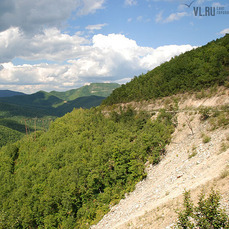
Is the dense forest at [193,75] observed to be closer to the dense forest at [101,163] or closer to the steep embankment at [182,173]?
the dense forest at [101,163]

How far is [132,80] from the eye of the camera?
333 ft

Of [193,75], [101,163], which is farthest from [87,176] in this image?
[193,75]

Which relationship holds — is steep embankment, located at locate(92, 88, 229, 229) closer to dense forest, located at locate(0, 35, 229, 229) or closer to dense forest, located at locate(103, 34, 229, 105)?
dense forest, located at locate(0, 35, 229, 229)

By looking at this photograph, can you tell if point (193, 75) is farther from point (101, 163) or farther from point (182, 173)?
point (101, 163)

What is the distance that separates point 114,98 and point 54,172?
174 feet

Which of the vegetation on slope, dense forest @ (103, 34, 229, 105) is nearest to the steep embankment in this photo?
the vegetation on slope

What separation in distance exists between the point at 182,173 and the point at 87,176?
30.6 m

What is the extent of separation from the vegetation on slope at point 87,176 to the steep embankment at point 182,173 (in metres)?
4.12

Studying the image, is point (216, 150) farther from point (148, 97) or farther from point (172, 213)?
point (148, 97)

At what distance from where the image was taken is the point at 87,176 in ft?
159

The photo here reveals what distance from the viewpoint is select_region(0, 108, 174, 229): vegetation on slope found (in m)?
40.5

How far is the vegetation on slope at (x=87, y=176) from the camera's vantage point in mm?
40469

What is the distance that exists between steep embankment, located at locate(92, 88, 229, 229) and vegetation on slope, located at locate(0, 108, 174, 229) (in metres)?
4.12

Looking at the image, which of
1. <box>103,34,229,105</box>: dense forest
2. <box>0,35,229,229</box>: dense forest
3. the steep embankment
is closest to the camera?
the steep embankment
